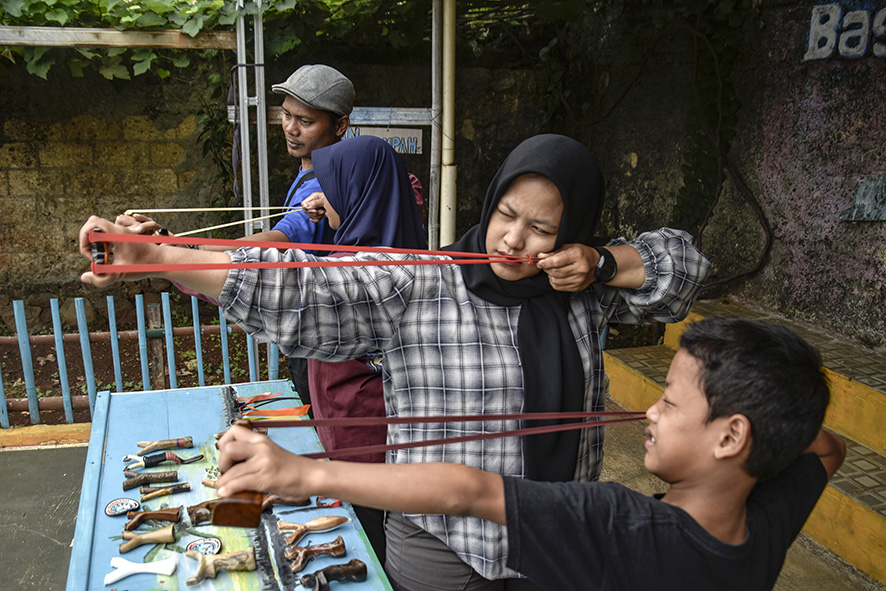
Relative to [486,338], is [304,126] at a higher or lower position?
higher

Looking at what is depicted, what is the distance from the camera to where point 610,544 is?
42.3 inches

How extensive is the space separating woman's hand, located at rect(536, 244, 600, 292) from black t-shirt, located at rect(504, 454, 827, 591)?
488mm

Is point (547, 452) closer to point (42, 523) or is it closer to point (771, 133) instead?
point (42, 523)

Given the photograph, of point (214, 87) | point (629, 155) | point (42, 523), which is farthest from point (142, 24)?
point (629, 155)

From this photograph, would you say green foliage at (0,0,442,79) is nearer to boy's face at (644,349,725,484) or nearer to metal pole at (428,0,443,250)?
metal pole at (428,0,443,250)

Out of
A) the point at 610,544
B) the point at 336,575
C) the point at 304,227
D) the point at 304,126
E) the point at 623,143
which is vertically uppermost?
the point at 623,143

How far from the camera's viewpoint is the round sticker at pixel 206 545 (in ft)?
5.32

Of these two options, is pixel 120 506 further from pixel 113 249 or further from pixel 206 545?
pixel 113 249

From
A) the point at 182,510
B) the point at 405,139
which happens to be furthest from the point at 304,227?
the point at 405,139

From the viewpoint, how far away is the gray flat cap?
2609mm

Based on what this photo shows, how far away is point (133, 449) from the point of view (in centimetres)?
218

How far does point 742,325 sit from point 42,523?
10.7ft

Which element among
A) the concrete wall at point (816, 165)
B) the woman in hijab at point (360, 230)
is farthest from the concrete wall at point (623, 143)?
the woman in hijab at point (360, 230)

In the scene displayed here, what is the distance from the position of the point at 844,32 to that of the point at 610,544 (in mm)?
4060
